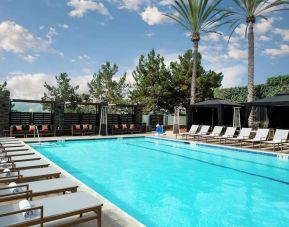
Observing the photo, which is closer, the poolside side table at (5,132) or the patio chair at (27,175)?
the patio chair at (27,175)

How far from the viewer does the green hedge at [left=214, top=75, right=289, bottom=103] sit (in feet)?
73.8

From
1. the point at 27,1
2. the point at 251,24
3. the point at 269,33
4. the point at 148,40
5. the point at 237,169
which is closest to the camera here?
the point at 237,169

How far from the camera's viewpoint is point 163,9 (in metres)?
23.1

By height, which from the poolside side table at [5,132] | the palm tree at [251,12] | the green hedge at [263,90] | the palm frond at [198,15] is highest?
the palm frond at [198,15]

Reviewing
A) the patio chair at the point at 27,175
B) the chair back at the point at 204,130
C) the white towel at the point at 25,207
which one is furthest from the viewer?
the chair back at the point at 204,130

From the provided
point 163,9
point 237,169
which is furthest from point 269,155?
point 163,9

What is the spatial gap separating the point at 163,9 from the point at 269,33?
31.7ft

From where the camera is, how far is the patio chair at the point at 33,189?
4258mm

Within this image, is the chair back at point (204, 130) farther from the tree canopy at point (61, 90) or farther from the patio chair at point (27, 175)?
the tree canopy at point (61, 90)

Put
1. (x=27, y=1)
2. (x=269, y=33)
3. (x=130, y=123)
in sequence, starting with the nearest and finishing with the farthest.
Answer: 1. (x=27, y=1)
2. (x=130, y=123)
3. (x=269, y=33)

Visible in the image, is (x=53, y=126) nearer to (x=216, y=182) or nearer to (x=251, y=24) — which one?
(x=216, y=182)

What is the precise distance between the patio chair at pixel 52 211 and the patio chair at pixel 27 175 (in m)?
1.46

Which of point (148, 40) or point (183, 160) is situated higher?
point (148, 40)

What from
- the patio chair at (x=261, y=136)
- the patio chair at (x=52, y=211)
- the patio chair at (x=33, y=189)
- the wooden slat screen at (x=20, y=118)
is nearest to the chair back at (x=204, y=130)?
the patio chair at (x=261, y=136)
